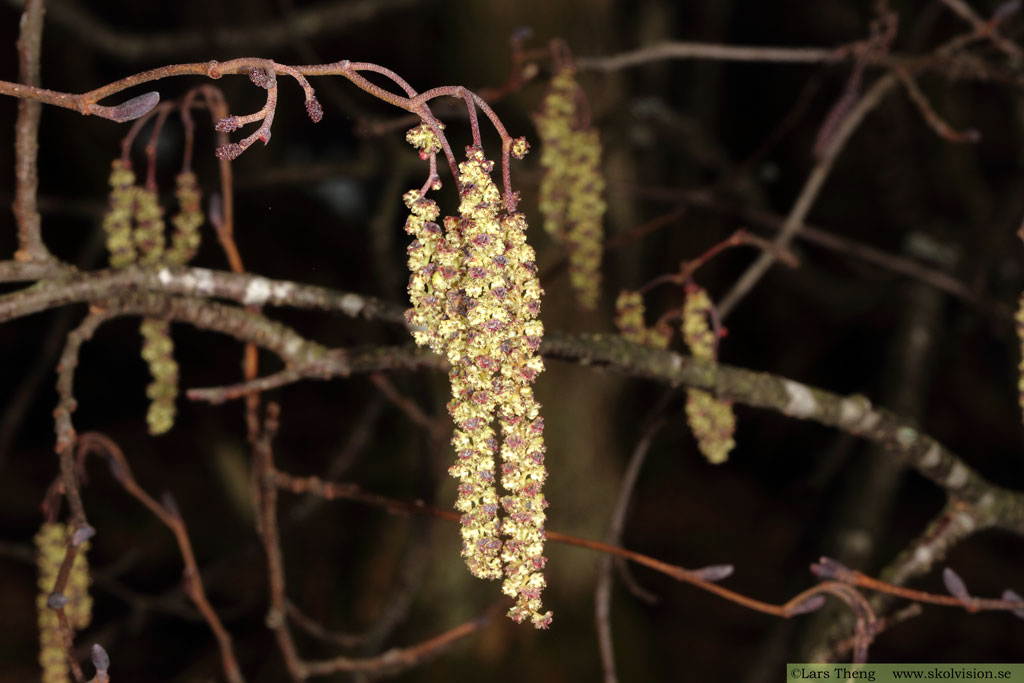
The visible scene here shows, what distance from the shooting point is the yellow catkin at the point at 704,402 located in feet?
5.62

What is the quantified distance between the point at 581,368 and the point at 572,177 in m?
1.46

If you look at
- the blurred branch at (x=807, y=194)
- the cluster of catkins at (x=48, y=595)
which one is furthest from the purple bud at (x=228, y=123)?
the blurred branch at (x=807, y=194)

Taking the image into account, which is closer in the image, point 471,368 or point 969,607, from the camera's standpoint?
point 471,368

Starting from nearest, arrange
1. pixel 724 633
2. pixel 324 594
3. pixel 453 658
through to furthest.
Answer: pixel 453 658 < pixel 324 594 < pixel 724 633

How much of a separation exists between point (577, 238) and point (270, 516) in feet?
2.51

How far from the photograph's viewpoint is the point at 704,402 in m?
1.72

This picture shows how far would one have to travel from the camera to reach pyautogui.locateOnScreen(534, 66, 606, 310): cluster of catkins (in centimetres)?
173

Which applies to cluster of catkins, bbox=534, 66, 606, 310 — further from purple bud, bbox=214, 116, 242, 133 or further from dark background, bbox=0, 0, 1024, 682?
purple bud, bbox=214, 116, 242, 133

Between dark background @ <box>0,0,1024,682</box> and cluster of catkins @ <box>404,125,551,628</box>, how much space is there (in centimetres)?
107

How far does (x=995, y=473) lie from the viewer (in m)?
5.38

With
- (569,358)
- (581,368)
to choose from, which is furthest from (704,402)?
(581,368)

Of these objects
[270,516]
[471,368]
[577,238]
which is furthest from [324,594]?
[471,368]

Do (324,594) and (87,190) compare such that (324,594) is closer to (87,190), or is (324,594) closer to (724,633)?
(724,633)

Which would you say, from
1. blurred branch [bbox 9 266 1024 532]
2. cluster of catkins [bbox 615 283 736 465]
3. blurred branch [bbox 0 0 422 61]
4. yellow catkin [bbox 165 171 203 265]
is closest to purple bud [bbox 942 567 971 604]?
blurred branch [bbox 9 266 1024 532]
